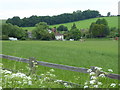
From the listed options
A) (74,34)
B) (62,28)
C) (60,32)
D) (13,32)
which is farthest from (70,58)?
(62,28)

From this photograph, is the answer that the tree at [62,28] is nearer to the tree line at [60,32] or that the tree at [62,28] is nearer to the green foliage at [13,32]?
the tree line at [60,32]

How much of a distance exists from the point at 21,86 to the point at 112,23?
8389 centimetres

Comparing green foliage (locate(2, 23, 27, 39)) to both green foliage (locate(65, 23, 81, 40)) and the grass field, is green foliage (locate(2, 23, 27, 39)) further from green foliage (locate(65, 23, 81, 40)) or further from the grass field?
green foliage (locate(65, 23, 81, 40))

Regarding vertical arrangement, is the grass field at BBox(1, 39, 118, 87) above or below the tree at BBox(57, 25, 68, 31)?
below

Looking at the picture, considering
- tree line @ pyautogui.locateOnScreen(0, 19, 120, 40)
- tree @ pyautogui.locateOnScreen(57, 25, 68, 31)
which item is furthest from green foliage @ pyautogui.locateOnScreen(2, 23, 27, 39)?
tree @ pyautogui.locateOnScreen(57, 25, 68, 31)

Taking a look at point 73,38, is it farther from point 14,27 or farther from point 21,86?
point 21,86

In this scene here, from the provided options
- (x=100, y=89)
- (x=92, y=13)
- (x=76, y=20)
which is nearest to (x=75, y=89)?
(x=100, y=89)

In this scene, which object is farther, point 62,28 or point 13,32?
point 62,28

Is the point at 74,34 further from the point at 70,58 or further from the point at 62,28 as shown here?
the point at 70,58

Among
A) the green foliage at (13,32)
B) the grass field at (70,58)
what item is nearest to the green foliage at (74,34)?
the green foliage at (13,32)

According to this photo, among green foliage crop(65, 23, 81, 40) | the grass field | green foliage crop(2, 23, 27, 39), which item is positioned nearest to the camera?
the grass field

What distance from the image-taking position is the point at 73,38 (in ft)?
230

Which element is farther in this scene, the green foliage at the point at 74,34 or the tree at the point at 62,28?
the tree at the point at 62,28

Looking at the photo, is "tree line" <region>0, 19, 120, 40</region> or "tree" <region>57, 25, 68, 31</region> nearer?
"tree line" <region>0, 19, 120, 40</region>
